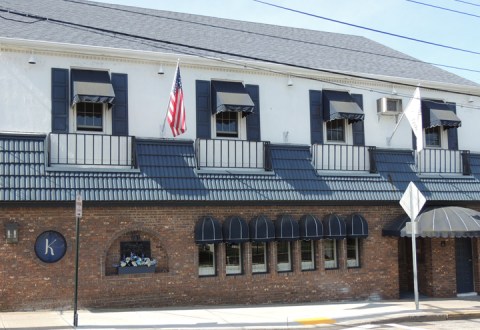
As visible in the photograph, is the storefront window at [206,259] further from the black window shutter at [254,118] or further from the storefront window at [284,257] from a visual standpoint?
the black window shutter at [254,118]

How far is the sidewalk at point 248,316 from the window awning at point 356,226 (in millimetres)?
1976

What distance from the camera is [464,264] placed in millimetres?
19078

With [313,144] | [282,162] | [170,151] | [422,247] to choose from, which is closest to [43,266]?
[170,151]

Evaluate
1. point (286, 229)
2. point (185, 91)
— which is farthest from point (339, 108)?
point (185, 91)

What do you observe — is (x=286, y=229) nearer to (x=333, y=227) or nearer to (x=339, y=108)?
(x=333, y=227)

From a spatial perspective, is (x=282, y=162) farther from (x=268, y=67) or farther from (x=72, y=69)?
(x=72, y=69)

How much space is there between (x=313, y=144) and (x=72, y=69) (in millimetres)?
6949

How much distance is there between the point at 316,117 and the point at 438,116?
3.94 meters

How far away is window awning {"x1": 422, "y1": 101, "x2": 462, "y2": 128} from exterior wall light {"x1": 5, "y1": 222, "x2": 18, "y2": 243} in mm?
12397

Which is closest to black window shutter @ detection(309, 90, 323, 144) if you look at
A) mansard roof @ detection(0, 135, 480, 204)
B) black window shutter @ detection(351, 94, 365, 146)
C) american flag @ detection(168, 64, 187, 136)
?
mansard roof @ detection(0, 135, 480, 204)

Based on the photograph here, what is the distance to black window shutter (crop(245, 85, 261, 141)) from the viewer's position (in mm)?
17359

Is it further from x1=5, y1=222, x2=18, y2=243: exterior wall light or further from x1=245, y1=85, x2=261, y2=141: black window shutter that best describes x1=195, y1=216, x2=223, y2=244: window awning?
x1=5, y1=222, x2=18, y2=243: exterior wall light

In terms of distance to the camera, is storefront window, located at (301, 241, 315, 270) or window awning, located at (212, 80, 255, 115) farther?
storefront window, located at (301, 241, 315, 270)

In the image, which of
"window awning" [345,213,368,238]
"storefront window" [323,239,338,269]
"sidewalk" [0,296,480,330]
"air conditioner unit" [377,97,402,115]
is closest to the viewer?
"sidewalk" [0,296,480,330]
